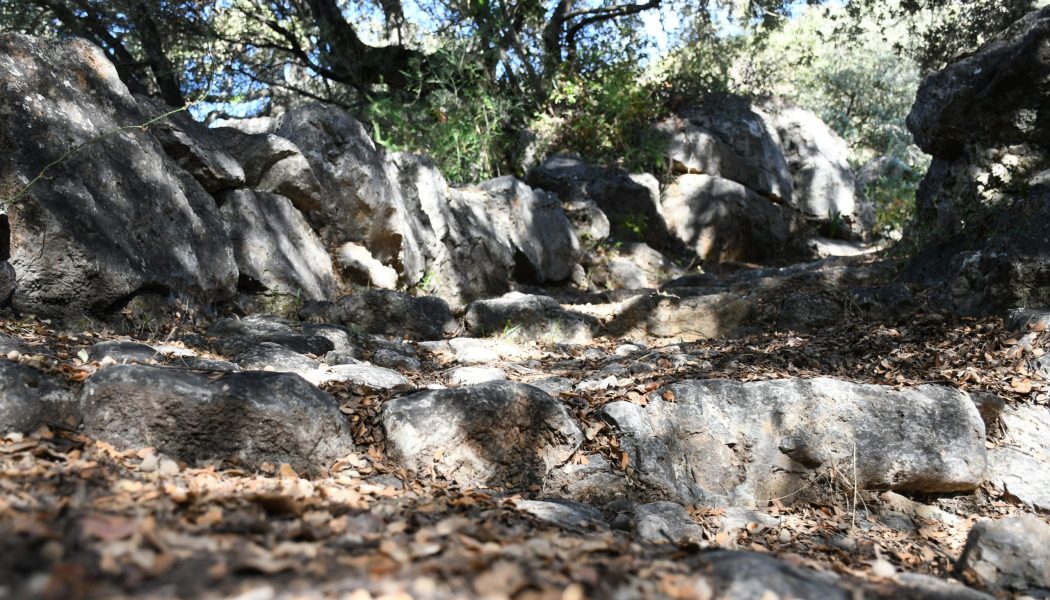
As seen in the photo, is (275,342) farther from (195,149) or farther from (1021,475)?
(1021,475)

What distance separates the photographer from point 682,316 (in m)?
6.85

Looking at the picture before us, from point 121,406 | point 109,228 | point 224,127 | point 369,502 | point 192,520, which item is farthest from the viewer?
point 224,127

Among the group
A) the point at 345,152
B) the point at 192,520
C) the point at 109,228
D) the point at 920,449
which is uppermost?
the point at 345,152

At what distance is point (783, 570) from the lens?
6.14 ft

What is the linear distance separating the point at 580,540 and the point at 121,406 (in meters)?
1.73

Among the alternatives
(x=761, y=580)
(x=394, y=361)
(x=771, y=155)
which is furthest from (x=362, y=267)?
(x=771, y=155)

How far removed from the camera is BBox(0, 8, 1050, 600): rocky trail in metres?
1.82

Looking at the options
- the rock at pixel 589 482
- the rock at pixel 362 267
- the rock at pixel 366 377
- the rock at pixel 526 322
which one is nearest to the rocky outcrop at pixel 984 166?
the rock at pixel 526 322

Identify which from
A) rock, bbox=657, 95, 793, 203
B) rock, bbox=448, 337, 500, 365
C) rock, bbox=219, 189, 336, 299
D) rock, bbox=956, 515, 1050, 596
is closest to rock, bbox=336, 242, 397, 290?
rock, bbox=219, 189, 336, 299

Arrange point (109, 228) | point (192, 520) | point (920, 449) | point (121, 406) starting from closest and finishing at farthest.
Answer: point (192, 520) → point (121, 406) → point (920, 449) → point (109, 228)

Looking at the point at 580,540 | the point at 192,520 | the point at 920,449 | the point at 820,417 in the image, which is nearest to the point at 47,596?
the point at 192,520

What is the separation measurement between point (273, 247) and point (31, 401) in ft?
11.8

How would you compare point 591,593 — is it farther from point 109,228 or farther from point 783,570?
point 109,228

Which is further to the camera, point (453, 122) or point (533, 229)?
point (453, 122)
